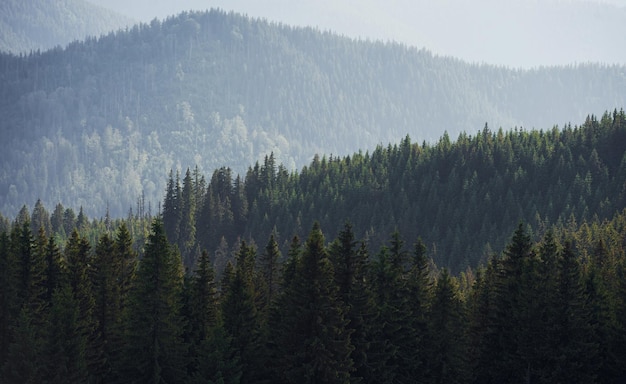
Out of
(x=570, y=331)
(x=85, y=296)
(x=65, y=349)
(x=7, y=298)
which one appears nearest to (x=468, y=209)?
(x=570, y=331)

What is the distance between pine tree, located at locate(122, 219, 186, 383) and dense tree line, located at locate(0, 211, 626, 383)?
0.09 m

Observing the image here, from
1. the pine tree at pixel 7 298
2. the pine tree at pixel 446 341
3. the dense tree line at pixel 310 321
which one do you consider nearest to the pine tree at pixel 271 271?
the dense tree line at pixel 310 321

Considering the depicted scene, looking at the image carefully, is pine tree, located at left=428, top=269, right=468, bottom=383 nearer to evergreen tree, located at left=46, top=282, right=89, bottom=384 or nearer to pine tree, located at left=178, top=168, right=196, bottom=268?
evergreen tree, located at left=46, top=282, right=89, bottom=384

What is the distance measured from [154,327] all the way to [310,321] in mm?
10352

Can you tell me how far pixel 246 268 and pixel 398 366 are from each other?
20.9 metres

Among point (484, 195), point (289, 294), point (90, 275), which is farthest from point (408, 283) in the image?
point (484, 195)

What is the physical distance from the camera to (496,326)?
61688mm

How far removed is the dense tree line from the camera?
169 feet

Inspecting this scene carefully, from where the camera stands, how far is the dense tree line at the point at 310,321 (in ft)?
169

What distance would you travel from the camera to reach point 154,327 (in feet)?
177

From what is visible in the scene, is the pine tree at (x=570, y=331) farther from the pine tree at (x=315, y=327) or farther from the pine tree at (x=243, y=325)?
the pine tree at (x=243, y=325)

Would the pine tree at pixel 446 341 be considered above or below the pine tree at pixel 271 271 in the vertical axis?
below

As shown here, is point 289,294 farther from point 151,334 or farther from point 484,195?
point 484,195

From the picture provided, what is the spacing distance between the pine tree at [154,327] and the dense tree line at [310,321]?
9 centimetres
